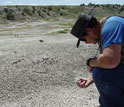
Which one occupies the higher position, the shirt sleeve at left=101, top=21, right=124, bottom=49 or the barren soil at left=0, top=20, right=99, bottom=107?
the shirt sleeve at left=101, top=21, right=124, bottom=49

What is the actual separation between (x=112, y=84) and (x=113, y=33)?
81cm

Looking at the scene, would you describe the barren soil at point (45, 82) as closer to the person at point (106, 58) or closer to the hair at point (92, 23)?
the person at point (106, 58)

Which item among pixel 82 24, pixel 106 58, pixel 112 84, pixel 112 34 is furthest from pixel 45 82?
pixel 112 34

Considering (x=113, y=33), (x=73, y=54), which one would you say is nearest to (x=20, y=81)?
(x=73, y=54)

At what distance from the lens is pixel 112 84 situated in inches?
111

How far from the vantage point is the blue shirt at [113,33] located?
2.34m

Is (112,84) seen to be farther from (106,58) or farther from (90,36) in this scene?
(90,36)

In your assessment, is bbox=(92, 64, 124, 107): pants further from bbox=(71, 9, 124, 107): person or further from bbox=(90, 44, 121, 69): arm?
bbox=(90, 44, 121, 69): arm

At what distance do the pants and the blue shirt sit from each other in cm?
53

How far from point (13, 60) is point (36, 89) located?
3012 millimetres

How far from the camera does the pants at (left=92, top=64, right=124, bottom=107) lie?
2775 mm

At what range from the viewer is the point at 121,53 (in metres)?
2.63

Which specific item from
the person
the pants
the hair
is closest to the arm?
the person

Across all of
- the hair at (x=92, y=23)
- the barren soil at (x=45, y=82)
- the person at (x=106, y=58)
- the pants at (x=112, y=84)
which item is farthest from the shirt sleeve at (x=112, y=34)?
the barren soil at (x=45, y=82)
